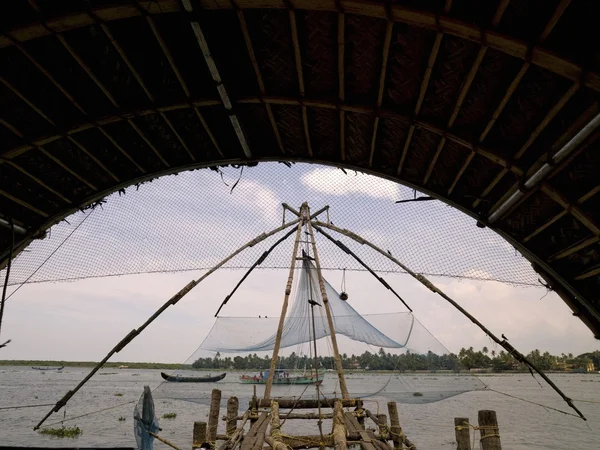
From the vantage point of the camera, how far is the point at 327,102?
4.61 meters

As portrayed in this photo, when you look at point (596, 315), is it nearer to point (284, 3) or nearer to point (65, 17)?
point (284, 3)

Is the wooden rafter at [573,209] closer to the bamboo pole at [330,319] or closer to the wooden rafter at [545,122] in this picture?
the wooden rafter at [545,122]

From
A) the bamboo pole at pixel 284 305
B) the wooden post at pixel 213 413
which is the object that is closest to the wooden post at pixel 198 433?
the wooden post at pixel 213 413

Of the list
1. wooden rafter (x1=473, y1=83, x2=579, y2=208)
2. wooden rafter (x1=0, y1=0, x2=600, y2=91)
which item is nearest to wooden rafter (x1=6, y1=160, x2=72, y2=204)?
wooden rafter (x1=0, y1=0, x2=600, y2=91)

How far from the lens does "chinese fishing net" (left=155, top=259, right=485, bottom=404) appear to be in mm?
8500

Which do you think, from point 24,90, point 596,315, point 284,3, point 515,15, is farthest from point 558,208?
point 24,90

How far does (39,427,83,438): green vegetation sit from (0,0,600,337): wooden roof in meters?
20.0

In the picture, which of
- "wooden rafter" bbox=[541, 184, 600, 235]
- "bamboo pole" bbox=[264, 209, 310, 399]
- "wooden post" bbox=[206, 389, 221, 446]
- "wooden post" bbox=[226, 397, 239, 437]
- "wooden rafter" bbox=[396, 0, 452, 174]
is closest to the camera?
"wooden rafter" bbox=[396, 0, 452, 174]

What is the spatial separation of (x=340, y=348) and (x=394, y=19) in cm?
768

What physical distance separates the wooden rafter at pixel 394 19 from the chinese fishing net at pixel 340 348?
601cm

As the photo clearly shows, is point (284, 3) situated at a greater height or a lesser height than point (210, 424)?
greater

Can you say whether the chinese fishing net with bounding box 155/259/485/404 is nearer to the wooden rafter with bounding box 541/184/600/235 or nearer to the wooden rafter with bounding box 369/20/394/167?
the wooden rafter with bounding box 369/20/394/167

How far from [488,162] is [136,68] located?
4.48m

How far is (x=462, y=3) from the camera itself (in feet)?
10.7
